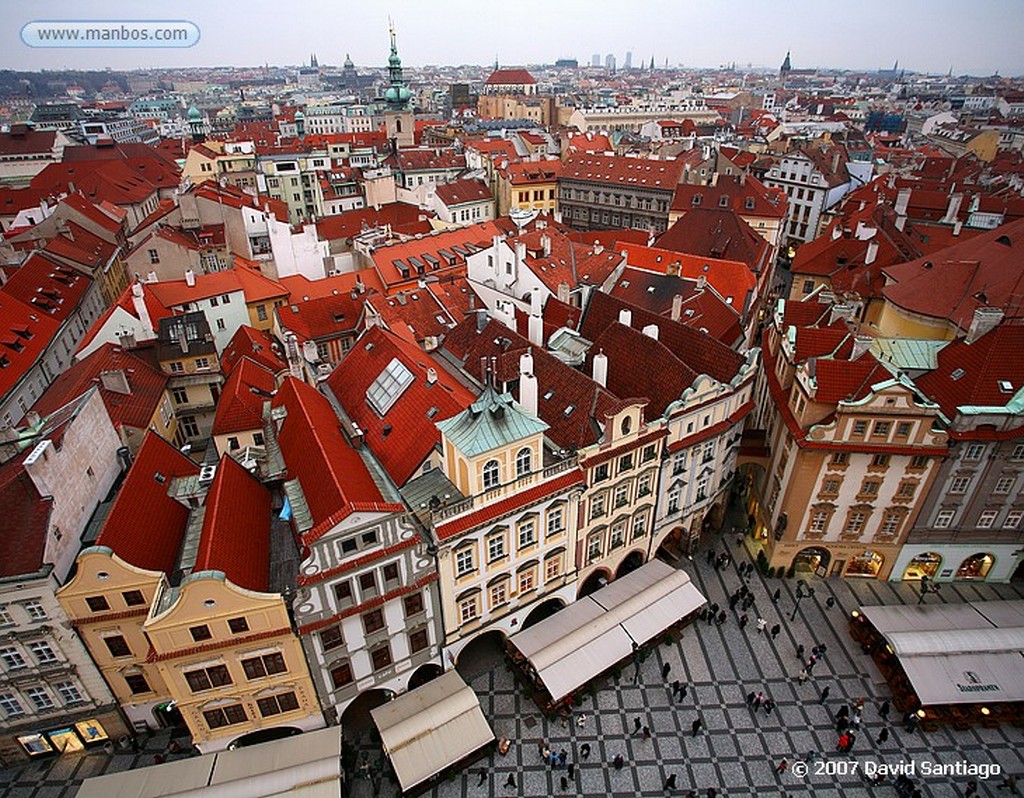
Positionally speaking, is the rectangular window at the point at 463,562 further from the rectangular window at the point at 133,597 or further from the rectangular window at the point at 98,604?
the rectangular window at the point at 98,604

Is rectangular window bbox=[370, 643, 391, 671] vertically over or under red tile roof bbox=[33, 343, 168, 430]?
under

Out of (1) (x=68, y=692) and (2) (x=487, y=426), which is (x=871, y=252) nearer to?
(2) (x=487, y=426)

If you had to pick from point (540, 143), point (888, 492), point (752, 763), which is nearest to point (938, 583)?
point (888, 492)

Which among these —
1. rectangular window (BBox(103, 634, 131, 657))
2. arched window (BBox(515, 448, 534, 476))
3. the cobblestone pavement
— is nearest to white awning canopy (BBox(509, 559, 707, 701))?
the cobblestone pavement

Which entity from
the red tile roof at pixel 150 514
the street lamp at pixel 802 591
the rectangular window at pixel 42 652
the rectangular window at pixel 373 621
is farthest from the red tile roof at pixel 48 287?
the street lamp at pixel 802 591

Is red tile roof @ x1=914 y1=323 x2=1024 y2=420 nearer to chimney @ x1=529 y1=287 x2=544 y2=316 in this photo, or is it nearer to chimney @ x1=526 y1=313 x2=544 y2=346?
chimney @ x1=526 y1=313 x2=544 y2=346

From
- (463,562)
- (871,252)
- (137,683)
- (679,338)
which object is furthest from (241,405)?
(871,252)
